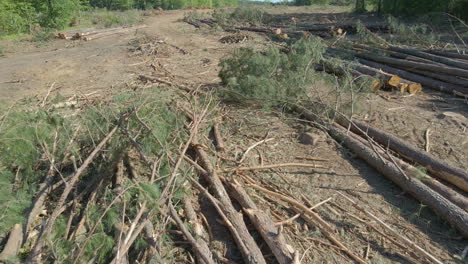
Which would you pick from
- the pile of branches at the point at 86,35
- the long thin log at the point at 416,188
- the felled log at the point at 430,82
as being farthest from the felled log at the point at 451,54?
the pile of branches at the point at 86,35

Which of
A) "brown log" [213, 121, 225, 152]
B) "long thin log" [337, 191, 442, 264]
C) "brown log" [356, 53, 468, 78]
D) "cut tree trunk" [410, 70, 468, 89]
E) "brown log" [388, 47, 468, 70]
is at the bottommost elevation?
"long thin log" [337, 191, 442, 264]

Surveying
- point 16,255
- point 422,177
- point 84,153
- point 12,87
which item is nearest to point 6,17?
point 12,87

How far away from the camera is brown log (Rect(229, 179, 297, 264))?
9.05ft

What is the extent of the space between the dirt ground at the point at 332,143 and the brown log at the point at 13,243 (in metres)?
1.74

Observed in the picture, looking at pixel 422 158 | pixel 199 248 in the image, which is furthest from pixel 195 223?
pixel 422 158

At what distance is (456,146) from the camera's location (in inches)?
182

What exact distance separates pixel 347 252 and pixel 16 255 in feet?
8.95

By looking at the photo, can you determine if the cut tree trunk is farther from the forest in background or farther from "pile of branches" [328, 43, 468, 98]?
the forest in background

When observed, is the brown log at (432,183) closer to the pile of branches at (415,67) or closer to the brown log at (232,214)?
the brown log at (232,214)

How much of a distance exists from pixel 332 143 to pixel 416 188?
1366 mm

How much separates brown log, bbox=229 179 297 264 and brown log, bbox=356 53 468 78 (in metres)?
5.97

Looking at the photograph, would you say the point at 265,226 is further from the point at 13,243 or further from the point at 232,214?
the point at 13,243

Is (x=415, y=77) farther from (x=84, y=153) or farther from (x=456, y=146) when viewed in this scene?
(x=84, y=153)

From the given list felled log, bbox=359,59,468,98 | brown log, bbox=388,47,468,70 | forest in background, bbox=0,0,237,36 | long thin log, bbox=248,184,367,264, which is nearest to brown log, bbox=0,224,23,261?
long thin log, bbox=248,184,367,264
